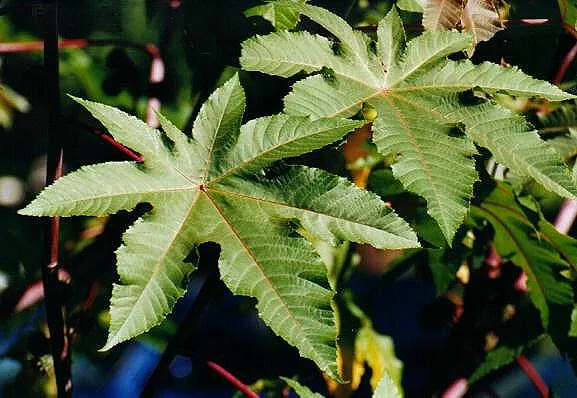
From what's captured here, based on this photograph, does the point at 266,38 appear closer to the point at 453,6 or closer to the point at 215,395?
the point at 453,6

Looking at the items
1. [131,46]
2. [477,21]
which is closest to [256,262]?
[477,21]

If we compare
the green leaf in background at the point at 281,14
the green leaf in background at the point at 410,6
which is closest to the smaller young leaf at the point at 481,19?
the green leaf in background at the point at 410,6

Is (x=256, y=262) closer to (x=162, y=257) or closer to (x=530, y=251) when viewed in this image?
(x=162, y=257)

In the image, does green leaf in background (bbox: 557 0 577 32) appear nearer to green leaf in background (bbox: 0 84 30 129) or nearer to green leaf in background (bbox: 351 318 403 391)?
green leaf in background (bbox: 351 318 403 391)

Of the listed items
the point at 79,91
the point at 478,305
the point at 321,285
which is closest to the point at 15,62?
the point at 79,91

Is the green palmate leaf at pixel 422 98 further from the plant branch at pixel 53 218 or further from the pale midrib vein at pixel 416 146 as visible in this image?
the plant branch at pixel 53 218
